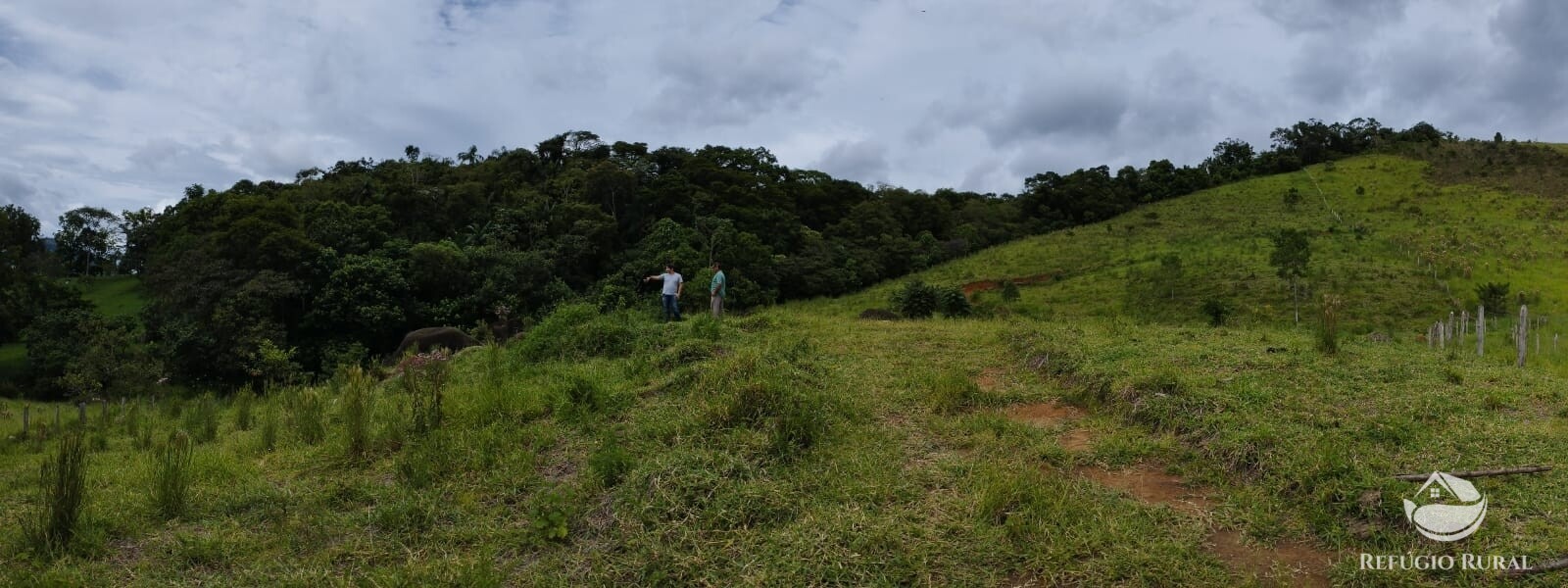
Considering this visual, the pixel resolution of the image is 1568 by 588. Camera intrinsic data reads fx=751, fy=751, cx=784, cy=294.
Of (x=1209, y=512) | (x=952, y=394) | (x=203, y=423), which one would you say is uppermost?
(x=952, y=394)

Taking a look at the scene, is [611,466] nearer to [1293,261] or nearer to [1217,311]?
[1217,311]

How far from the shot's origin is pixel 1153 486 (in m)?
4.95

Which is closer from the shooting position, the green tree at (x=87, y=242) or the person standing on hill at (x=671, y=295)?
the person standing on hill at (x=671, y=295)

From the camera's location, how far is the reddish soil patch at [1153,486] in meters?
4.62

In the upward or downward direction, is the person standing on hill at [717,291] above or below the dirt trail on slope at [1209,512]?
above

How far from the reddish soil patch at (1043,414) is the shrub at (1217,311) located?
15.0 m

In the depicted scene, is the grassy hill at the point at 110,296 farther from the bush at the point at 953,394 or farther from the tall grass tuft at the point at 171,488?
the bush at the point at 953,394

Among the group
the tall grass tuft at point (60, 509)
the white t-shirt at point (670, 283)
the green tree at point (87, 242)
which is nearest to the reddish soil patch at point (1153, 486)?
the tall grass tuft at point (60, 509)

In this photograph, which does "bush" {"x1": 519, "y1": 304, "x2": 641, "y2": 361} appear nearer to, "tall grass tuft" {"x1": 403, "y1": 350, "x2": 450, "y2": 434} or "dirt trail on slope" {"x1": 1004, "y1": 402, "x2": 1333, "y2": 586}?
"tall grass tuft" {"x1": 403, "y1": 350, "x2": 450, "y2": 434}

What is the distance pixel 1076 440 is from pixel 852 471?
6.78 feet

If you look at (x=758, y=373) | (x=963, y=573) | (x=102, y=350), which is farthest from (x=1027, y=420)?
(x=102, y=350)

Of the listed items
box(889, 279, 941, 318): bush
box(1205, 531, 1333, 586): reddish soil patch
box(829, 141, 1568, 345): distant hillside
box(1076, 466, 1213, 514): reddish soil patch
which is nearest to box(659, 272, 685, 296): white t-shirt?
box(1076, 466, 1213, 514): reddish soil patch

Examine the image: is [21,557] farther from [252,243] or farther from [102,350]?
[252,243]

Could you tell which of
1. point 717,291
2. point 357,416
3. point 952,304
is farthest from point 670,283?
point 952,304
